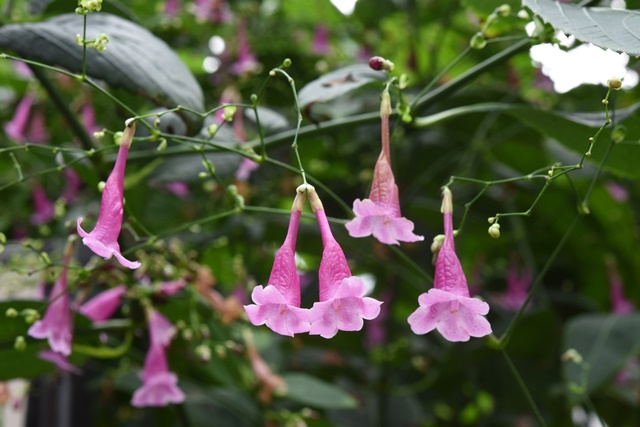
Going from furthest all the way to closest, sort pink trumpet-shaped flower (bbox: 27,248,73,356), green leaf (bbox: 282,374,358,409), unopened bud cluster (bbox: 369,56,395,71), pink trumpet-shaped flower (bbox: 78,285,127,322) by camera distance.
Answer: green leaf (bbox: 282,374,358,409), pink trumpet-shaped flower (bbox: 78,285,127,322), pink trumpet-shaped flower (bbox: 27,248,73,356), unopened bud cluster (bbox: 369,56,395,71)

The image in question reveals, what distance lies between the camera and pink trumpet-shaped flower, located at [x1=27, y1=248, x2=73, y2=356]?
700 millimetres

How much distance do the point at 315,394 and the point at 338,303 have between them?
58 centimetres

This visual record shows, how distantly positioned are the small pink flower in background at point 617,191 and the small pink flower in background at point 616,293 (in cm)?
12

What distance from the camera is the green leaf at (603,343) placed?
101cm

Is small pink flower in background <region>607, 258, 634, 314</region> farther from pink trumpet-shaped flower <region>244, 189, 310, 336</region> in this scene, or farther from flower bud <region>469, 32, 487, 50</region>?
pink trumpet-shaped flower <region>244, 189, 310, 336</region>

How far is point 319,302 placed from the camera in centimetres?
47

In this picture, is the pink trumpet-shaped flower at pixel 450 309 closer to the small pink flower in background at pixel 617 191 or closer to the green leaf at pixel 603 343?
the green leaf at pixel 603 343

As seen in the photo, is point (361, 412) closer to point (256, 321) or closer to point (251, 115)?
point (251, 115)

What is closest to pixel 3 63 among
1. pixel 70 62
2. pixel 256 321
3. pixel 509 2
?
pixel 70 62

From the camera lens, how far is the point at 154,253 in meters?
0.78

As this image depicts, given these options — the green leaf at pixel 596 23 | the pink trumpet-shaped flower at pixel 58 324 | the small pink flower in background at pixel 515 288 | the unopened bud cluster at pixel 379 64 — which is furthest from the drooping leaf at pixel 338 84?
the small pink flower in background at pixel 515 288

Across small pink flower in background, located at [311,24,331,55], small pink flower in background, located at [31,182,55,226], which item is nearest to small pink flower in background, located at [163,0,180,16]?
small pink flower in background, located at [311,24,331,55]

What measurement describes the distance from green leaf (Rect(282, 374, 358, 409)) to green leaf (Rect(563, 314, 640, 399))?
29cm

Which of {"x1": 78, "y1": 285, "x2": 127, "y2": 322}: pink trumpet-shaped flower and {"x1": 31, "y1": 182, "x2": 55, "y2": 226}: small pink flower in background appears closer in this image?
{"x1": 78, "y1": 285, "x2": 127, "y2": 322}: pink trumpet-shaped flower
